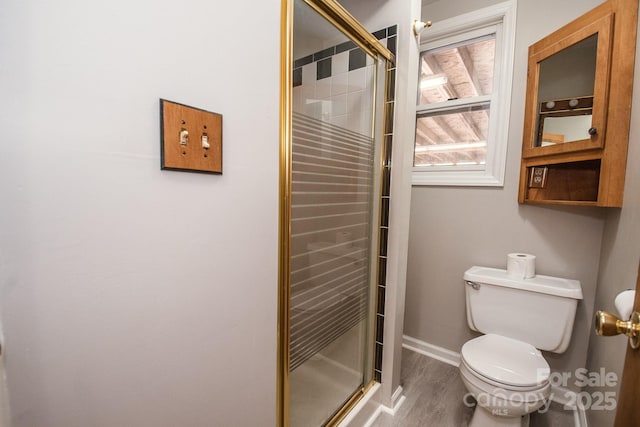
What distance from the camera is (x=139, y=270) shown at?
1.94ft

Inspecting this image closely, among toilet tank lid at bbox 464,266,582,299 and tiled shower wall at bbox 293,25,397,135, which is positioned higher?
tiled shower wall at bbox 293,25,397,135

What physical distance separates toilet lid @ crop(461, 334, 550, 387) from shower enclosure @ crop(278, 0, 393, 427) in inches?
19.2

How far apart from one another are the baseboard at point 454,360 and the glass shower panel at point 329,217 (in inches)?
32.2

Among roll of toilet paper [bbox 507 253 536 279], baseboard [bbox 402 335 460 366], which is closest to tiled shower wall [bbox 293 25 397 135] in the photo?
roll of toilet paper [bbox 507 253 536 279]

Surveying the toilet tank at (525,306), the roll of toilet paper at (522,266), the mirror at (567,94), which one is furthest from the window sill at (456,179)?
the toilet tank at (525,306)

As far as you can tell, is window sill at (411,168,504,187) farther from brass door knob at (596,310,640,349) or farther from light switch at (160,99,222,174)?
light switch at (160,99,222,174)

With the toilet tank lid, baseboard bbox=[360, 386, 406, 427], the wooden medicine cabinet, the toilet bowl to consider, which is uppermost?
the wooden medicine cabinet

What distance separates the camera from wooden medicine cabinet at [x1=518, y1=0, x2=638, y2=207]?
1.23 meters

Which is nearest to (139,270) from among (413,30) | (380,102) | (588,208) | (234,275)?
(234,275)

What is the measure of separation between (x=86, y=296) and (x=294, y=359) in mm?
771

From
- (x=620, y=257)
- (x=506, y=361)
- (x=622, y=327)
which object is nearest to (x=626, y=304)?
(x=622, y=327)

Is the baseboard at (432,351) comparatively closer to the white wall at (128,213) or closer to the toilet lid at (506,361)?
the toilet lid at (506,361)

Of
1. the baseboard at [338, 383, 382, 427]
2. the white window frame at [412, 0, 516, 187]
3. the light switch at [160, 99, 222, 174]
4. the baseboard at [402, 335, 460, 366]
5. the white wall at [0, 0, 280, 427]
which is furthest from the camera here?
the baseboard at [402, 335, 460, 366]

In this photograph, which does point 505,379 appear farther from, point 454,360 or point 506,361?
point 454,360
